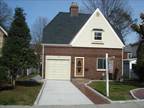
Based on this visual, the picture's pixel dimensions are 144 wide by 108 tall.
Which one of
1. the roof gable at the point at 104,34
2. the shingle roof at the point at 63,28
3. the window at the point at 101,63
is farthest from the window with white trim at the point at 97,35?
the window at the point at 101,63

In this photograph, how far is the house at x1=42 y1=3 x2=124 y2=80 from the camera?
130ft

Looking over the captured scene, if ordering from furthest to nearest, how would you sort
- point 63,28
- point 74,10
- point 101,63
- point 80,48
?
point 74,10 < point 63,28 < point 101,63 < point 80,48

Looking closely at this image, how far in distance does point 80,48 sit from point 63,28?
3593 mm

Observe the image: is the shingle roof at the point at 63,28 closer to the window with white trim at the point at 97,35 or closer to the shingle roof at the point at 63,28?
the shingle roof at the point at 63,28

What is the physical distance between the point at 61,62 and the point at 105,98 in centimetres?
1885

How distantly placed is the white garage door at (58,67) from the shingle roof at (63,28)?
191 centimetres

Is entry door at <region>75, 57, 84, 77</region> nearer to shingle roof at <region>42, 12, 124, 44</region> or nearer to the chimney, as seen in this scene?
shingle roof at <region>42, 12, 124, 44</region>

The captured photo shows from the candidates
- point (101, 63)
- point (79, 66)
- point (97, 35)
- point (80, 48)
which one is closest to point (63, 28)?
point (80, 48)

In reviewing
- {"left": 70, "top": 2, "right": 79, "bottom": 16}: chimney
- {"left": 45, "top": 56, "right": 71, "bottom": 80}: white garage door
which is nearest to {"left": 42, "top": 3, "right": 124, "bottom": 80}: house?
{"left": 45, "top": 56, "right": 71, "bottom": 80}: white garage door

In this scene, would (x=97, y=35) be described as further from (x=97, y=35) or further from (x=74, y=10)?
(x=74, y=10)

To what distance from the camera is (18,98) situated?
21125 millimetres

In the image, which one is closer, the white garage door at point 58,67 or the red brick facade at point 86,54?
the white garage door at point 58,67

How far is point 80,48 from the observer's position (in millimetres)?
40531

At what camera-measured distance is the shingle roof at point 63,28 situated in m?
40.8
